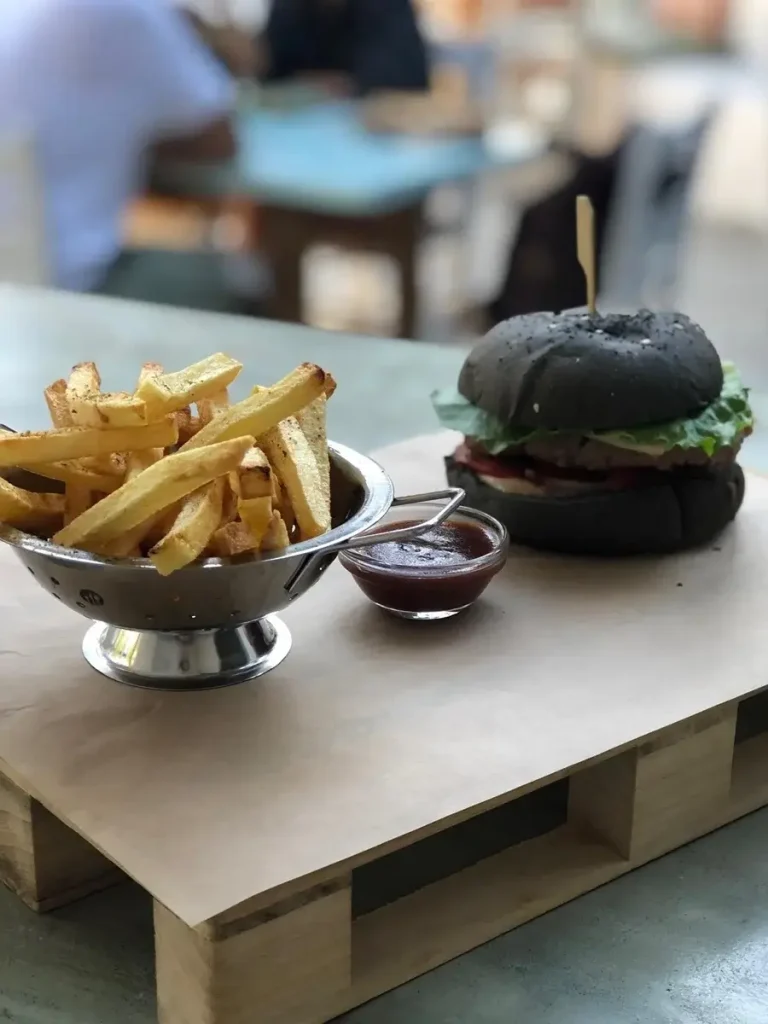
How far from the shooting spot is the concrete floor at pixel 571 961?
1.27 m

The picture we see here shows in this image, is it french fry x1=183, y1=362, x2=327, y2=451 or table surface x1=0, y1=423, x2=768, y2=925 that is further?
french fry x1=183, y1=362, x2=327, y2=451

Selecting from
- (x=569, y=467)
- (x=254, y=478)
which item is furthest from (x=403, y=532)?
(x=569, y=467)

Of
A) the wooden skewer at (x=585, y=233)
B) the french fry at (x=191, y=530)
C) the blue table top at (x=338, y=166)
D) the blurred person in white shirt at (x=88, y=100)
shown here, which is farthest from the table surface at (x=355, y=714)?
the blue table top at (x=338, y=166)

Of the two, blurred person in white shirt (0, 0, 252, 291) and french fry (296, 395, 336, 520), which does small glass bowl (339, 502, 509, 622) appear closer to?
french fry (296, 395, 336, 520)

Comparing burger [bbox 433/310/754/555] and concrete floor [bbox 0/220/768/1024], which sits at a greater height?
burger [bbox 433/310/754/555]

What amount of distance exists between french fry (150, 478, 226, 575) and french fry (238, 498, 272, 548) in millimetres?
29

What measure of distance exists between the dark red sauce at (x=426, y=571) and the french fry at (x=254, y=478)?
31cm

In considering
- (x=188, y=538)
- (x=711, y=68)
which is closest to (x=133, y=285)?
(x=188, y=538)

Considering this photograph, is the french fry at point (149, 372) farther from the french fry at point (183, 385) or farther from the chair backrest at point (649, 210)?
the chair backrest at point (649, 210)

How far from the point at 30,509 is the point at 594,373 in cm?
84

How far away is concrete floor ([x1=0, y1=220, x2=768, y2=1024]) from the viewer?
4.16ft

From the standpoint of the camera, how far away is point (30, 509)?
144 cm

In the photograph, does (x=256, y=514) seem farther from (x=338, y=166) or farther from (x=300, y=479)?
(x=338, y=166)

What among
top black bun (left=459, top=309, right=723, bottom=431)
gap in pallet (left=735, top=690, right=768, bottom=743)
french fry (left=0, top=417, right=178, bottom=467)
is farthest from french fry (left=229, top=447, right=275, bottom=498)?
gap in pallet (left=735, top=690, right=768, bottom=743)
